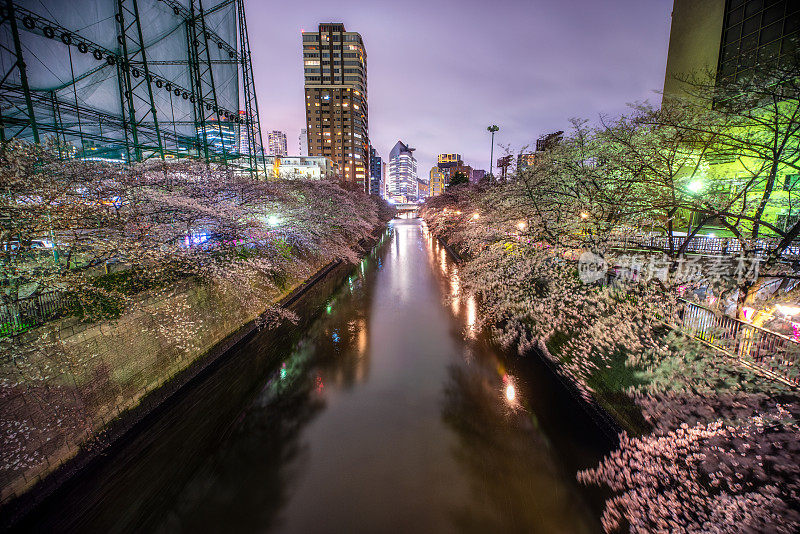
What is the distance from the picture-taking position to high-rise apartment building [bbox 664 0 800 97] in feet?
56.3

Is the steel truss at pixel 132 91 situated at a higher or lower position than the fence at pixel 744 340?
higher

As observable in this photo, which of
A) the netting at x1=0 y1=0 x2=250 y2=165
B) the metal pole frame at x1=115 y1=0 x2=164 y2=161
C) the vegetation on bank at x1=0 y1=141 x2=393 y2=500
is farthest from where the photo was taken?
the metal pole frame at x1=115 y1=0 x2=164 y2=161

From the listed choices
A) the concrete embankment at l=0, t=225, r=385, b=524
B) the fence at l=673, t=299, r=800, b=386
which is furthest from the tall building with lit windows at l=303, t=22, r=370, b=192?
the fence at l=673, t=299, r=800, b=386

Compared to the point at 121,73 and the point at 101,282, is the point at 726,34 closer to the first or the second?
the point at 101,282

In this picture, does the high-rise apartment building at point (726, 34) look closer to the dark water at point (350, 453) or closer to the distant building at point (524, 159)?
the distant building at point (524, 159)

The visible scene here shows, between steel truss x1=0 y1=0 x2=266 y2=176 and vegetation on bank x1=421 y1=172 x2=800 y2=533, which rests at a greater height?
steel truss x1=0 y1=0 x2=266 y2=176

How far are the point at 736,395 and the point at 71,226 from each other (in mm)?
14601

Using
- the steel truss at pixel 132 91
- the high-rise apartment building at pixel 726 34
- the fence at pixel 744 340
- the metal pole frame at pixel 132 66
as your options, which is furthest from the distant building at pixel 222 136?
the high-rise apartment building at pixel 726 34

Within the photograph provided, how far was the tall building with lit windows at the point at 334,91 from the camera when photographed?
332 ft

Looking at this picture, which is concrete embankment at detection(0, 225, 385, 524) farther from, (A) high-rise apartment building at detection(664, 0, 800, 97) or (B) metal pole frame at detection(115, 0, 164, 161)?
(A) high-rise apartment building at detection(664, 0, 800, 97)

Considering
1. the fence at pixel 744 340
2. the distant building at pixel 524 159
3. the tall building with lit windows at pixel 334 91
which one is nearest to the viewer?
the fence at pixel 744 340

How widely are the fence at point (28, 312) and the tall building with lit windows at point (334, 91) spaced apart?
97823mm

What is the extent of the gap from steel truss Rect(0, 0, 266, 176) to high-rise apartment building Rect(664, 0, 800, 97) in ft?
121

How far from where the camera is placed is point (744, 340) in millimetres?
6184
